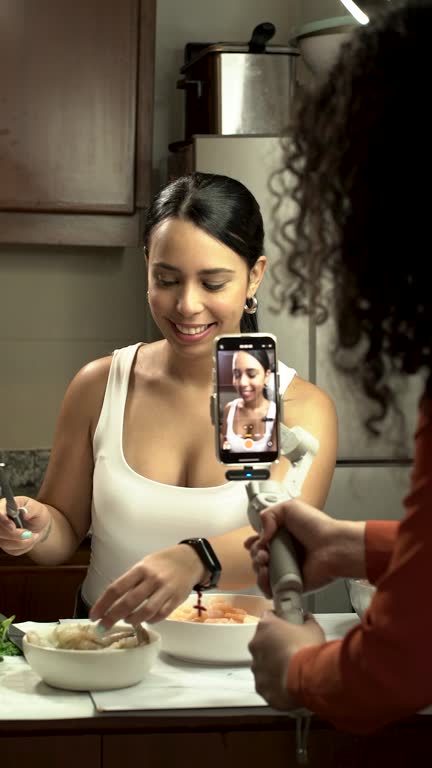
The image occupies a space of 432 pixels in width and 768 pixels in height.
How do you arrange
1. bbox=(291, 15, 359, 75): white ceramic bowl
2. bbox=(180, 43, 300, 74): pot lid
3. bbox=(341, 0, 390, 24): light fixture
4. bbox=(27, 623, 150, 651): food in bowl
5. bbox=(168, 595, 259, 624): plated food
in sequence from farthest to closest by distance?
bbox=(180, 43, 300, 74): pot lid, bbox=(291, 15, 359, 75): white ceramic bowl, bbox=(341, 0, 390, 24): light fixture, bbox=(168, 595, 259, 624): plated food, bbox=(27, 623, 150, 651): food in bowl

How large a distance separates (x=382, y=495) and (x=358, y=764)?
1.65 metres

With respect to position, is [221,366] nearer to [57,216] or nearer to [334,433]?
[334,433]

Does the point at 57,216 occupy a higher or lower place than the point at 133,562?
higher

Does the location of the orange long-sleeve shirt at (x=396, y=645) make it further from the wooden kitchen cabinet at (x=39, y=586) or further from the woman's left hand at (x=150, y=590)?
the wooden kitchen cabinet at (x=39, y=586)

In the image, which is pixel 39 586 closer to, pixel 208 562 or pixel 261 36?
pixel 208 562

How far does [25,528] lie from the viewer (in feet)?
6.45

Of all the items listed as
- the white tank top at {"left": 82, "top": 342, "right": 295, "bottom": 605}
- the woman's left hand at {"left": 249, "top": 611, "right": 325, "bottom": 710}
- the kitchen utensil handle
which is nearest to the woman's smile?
the white tank top at {"left": 82, "top": 342, "right": 295, "bottom": 605}

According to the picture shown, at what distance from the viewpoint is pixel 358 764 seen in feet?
4.27

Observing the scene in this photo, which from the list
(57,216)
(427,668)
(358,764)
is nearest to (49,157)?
(57,216)

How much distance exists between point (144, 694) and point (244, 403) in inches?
15.4

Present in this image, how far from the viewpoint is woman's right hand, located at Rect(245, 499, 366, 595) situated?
1342 millimetres

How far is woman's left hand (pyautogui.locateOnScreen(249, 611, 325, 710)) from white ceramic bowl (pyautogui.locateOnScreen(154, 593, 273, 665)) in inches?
14.6

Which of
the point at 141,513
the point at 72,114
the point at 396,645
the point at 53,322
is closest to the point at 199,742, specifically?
the point at 396,645

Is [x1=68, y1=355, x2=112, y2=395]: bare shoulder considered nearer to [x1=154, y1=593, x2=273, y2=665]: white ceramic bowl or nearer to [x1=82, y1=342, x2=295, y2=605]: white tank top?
[x1=82, y1=342, x2=295, y2=605]: white tank top
